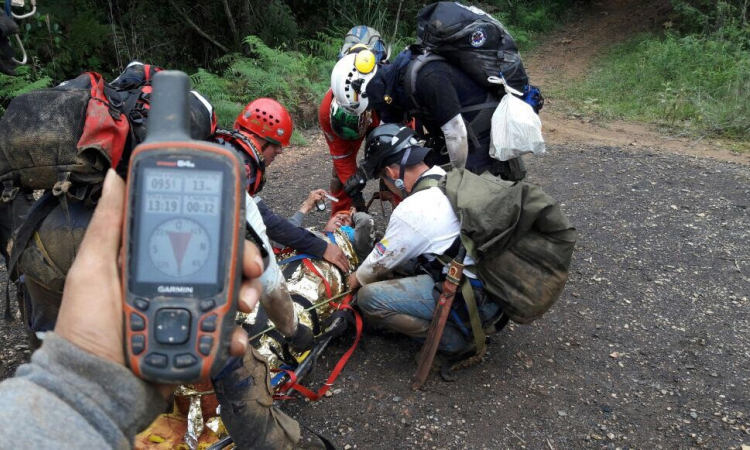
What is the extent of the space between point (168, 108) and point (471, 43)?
11.4 feet

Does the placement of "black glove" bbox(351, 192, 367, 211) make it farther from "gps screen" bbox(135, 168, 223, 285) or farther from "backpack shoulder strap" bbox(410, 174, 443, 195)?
"gps screen" bbox(135, 168, 223, 285)

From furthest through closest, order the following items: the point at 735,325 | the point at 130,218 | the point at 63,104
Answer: the point at 735,325
the point at 63,104
the point at 130,218

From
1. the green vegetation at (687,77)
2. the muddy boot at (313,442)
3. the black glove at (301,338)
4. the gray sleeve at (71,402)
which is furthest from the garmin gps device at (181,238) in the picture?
the green vegetation at (687,77)

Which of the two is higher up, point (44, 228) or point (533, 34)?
point (44, 228)

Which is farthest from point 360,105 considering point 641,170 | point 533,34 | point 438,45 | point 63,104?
point 533,34

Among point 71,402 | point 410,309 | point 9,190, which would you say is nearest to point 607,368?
point 410,309

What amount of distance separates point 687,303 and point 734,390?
1107mm

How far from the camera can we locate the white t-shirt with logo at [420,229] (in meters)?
3.80

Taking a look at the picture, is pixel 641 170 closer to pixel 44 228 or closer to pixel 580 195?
pixel 580 195

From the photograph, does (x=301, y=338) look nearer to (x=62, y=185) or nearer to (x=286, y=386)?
(x=286, y=386)

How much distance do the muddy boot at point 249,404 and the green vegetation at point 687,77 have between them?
8873 mm

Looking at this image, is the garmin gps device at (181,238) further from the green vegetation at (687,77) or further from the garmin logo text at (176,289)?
the green vegetation at (687,77)

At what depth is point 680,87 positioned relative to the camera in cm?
1112

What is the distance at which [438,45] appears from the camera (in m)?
4.79
